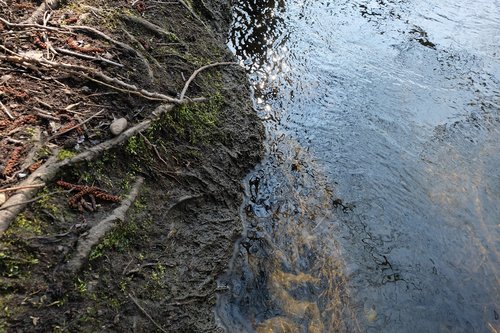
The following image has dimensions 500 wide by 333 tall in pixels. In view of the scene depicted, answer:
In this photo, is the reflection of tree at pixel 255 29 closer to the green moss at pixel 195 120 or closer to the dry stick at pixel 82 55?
the green moss at pixel 195 120

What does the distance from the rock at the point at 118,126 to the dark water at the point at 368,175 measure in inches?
69.0

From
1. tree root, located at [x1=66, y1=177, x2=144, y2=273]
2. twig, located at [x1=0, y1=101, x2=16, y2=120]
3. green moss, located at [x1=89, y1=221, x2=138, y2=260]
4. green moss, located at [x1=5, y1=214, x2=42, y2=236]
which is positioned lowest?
green moss, located at [x1=89, y1=221, x2=138, y2=260]

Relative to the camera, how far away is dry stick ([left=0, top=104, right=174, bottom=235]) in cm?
264

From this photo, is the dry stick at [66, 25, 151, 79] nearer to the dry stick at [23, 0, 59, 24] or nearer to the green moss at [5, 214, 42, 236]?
the dry stick at [23, 0, 59, 24]

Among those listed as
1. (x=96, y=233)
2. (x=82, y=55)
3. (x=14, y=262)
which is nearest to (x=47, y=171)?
(x=96, y=233)

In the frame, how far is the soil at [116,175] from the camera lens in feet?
8.82

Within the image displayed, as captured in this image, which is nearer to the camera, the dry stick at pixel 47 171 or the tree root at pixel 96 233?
the dry stick at pixel 47 171

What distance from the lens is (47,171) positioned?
116 inches

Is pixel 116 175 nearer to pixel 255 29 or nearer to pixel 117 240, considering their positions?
pixel 117 240

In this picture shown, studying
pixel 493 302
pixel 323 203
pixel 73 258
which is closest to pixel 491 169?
pixel 493 302

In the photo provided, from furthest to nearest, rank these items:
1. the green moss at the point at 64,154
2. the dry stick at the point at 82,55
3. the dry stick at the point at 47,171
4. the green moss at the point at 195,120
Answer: the green moss at the point at 195,120
the dry stick at the point at 82,55
the green moss at the point at 64,154
the dry stick at the point at 47,171

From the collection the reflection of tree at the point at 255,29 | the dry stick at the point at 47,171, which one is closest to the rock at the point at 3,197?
the dry stick at the point at 47,171

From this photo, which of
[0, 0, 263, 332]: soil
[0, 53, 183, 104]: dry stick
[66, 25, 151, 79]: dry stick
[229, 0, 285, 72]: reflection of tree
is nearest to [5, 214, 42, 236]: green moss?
[0, 0, 263, 332]: soil

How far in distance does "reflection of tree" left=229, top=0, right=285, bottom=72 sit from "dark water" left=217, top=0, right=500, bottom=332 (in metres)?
0.04
